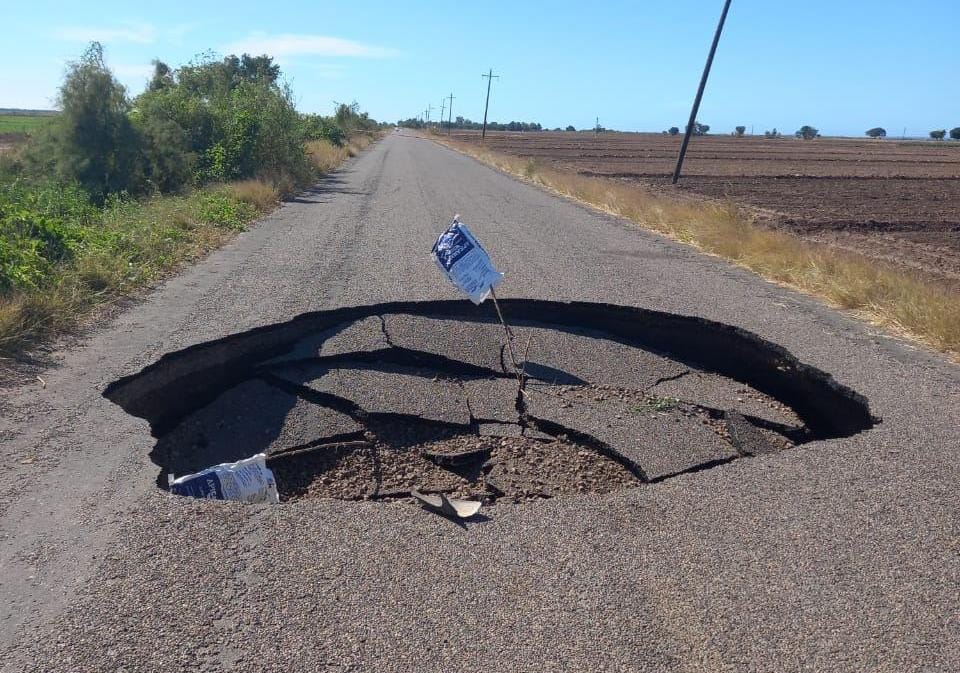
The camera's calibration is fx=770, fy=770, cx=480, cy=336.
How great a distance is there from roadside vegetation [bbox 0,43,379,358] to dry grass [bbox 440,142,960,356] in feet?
24.6

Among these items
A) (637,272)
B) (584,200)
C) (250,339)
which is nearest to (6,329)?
(250,339)

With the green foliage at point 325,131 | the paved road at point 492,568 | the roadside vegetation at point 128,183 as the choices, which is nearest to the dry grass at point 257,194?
the roadside vegetation at point 128,183

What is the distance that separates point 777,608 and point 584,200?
→ 18615 mm

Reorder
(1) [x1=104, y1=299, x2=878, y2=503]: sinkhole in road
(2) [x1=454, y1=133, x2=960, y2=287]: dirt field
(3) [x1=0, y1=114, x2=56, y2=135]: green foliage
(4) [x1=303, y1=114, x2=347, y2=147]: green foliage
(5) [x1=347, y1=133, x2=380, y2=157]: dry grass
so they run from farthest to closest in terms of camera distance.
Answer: (5) [x1=347, y1=133, x2=380, y2=157]: dry grass, (4) [x1=303, y1=114, x2=347, y2=147]: green foliage, (3) [x1=0, y1=114, x2=56, y2=135]: green foliage, (2) [x1=454, y1=133, x2=960, y2=287]: dirt field, (1) [x1=104, y1=299, x2=878, y2=503]: sinkhole in road

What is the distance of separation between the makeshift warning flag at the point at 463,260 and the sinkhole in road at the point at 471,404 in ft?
1.90

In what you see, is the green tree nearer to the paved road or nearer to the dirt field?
the paved road

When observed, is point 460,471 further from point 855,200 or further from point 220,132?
point 855,200

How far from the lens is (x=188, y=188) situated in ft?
60.1

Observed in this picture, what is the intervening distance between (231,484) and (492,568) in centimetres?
147

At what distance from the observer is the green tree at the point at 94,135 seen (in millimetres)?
16531

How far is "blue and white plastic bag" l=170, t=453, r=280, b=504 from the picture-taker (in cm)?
371

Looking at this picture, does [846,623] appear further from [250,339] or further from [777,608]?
[250,339]

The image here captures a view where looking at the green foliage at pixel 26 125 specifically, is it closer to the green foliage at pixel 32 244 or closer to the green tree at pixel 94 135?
the green tree at pixel 94 135

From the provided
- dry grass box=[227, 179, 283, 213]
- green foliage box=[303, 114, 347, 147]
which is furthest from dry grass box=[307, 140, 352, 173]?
dry grass box=[227, 179, 283, 213]
